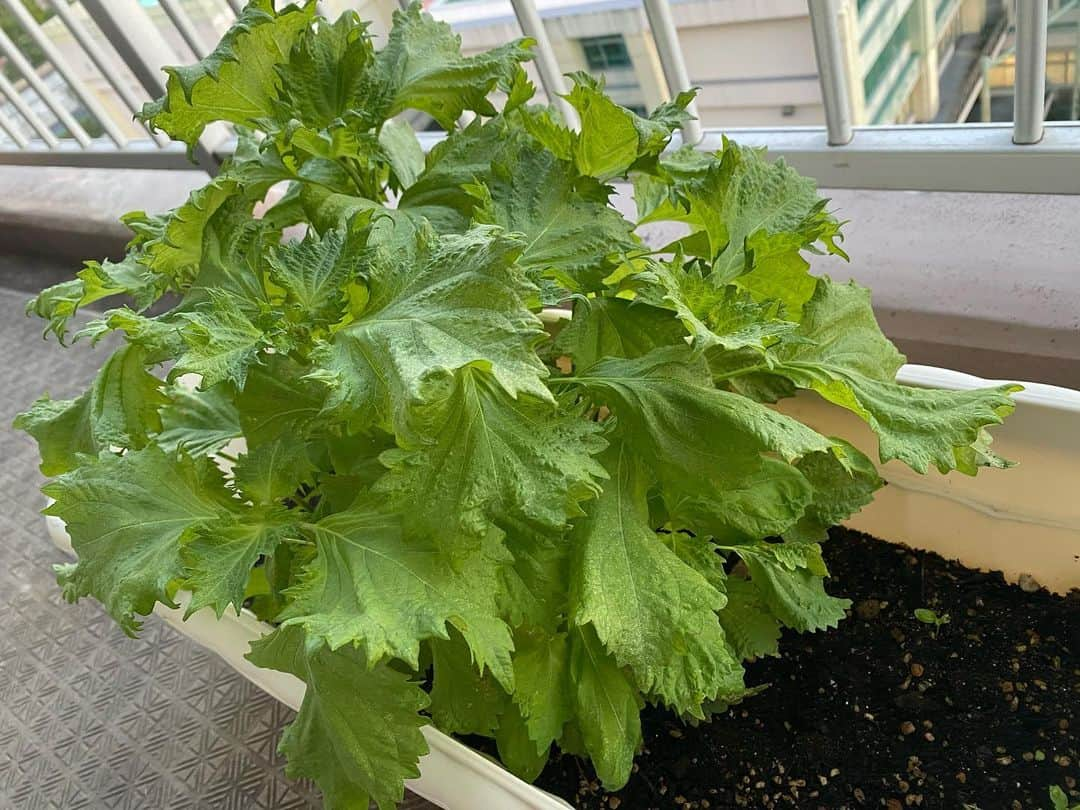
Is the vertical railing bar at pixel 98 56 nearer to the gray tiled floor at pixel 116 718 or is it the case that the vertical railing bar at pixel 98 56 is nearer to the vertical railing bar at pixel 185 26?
the vertical railing bar at pixel 185 26

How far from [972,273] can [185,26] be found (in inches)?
46.1

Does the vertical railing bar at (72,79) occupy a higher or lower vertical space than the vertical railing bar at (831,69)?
higher

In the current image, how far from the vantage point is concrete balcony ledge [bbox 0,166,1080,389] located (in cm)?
90

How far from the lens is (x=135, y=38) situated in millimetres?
1353

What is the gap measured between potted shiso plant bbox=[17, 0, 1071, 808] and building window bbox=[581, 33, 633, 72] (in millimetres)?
655

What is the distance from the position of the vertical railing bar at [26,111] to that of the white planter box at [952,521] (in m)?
1.32

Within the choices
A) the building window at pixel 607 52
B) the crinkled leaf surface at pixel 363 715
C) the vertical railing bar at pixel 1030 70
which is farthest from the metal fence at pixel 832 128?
the crinkled leaf surface at pixel 363 715

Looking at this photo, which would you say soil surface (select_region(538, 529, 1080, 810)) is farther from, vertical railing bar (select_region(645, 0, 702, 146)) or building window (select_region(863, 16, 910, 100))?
building window (select_region(863, 16, 910, 100))

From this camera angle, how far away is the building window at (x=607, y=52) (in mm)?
1240

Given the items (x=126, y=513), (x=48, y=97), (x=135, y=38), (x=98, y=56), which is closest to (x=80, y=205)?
(x=48, y=97)

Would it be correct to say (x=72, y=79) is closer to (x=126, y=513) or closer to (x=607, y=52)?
(x=607, y=52)

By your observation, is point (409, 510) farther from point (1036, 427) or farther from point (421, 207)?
point (1036, 427)

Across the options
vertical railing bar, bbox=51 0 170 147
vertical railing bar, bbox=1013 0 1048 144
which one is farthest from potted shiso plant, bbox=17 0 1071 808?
vertical railing bar, bbox=51 0 170 147

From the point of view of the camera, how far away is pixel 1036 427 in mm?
632
